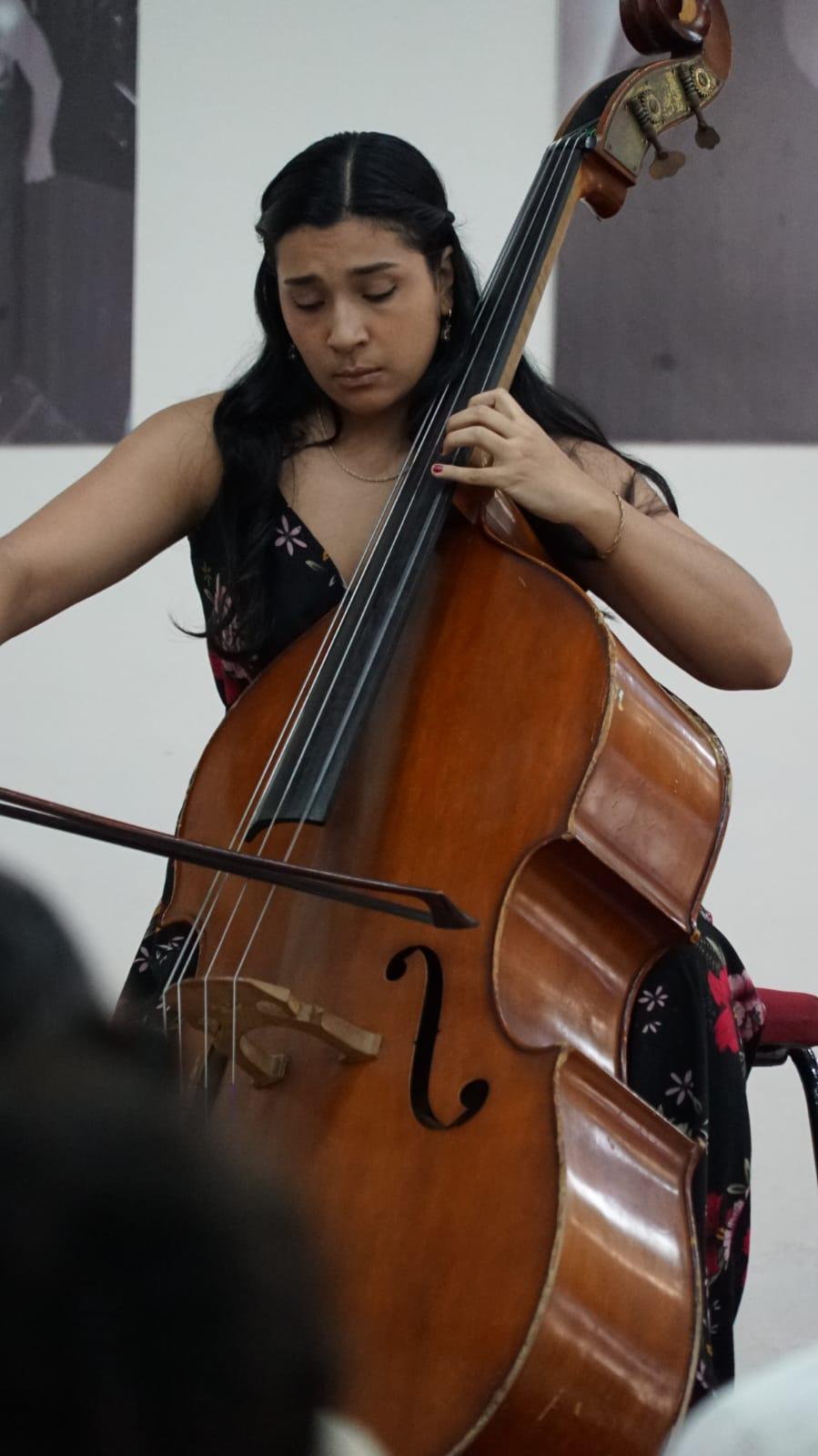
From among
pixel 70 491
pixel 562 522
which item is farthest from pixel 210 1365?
pixel 70 491

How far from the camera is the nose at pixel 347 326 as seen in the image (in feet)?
3.89

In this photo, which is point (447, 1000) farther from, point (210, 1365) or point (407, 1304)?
point (210, 1365)

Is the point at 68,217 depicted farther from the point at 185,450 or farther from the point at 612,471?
the point at 612,471

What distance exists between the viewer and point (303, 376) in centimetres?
134

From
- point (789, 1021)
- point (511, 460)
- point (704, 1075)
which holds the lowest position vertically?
point (789, 1021)

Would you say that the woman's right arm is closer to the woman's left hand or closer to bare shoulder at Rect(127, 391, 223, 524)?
bare shoulder at Rect(127, 391, 223, 524)

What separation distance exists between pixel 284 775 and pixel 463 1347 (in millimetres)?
384

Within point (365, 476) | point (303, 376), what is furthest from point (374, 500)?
point (303, 376)

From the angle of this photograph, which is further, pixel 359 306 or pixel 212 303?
pixel 212 303

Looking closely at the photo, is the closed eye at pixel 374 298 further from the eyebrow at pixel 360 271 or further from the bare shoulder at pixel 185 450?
the bare shoulder at pixel 185 450

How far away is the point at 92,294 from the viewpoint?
2.31 meters

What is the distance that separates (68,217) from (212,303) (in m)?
0.23

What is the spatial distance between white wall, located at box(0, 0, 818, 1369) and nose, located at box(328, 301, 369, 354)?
101 centimetres

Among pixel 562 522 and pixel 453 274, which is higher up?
pixel 453 274
